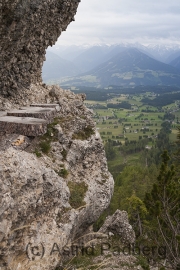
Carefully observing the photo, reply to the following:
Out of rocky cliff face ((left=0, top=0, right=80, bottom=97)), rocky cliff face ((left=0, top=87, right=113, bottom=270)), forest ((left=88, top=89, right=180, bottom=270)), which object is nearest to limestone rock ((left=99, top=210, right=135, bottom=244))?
forest ((left=88, top=89, right=180, bottom=270))

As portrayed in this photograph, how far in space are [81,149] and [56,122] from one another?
2.37 m

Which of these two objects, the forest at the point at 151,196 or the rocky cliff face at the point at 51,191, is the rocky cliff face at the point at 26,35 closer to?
the rocky cliff face at the point at 51,191

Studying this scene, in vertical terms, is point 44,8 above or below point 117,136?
above

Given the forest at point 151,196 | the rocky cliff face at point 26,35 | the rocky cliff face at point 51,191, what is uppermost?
the rocky cliff face at point 26,35

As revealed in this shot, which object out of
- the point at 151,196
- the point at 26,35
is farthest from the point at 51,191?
the point at 26,35

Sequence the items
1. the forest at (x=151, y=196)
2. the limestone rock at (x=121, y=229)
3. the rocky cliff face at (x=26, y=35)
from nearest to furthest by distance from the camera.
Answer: the rocky cliff face at (x=26, y=35)
the forest at (x=151, y=196)
the limestone rock at (x=121, y=229)

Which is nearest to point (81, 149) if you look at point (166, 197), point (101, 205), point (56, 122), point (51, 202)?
point (56, 122)

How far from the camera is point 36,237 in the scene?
414 inches

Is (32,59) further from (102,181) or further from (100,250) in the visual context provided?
(100,250)

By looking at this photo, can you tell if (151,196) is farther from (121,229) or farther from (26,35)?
(26,35)

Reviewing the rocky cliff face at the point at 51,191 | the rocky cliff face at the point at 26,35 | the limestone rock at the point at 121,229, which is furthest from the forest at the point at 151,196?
the rocky cliff face at the point at 26,35

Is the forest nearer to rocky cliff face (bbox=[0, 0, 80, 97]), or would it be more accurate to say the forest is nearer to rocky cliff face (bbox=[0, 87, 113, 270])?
rocky cliff face (bbox=[0, 87, 113, 270])

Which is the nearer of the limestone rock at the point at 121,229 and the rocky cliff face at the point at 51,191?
the rocky cliff face at the point at 51,191

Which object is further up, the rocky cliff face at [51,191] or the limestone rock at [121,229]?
the rocky cliff face at [51,191]
